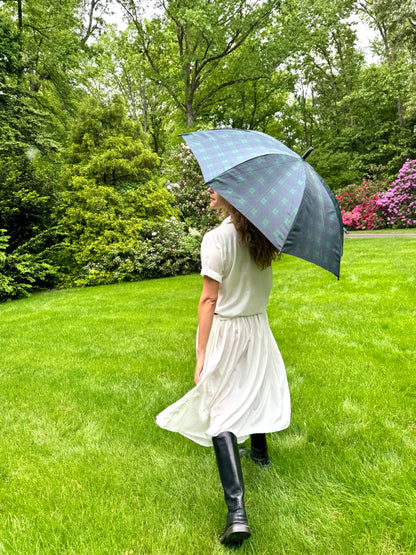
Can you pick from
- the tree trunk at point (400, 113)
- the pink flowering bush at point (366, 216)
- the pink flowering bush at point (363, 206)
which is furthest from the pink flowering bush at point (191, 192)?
the tree trunk at point (400, 113)

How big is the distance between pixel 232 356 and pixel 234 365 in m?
0.05

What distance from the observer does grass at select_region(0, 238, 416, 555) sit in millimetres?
1667

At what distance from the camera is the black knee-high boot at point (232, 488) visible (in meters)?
1.51

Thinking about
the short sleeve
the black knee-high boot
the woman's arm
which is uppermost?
the short sleeve

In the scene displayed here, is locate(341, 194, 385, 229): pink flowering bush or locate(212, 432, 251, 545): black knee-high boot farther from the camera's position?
locate(341, 194, 385, 229): pink flowering bush

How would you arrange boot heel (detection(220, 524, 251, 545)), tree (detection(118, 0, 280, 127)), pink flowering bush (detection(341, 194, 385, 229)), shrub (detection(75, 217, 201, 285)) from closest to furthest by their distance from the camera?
boot heel (detection(220, 524, 251, 545)), shrub (detection(75, 217, 201, 285)), tree (detection(118, 0, 280, 127)), pink flowering bush (detection(341, 194, 385, 229))

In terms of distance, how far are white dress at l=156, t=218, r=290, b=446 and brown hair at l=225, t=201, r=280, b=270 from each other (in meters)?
0.03

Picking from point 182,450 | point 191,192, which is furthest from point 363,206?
point 182,450

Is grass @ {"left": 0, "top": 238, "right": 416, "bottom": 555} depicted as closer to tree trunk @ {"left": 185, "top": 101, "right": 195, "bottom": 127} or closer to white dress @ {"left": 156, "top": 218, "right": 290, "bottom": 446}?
white dress @ {"left": 156, "top": 218, "right": 290, "bottom": 446}

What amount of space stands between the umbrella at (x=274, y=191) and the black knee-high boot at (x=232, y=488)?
1026 mm

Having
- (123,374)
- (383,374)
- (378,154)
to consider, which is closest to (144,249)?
(123,374)

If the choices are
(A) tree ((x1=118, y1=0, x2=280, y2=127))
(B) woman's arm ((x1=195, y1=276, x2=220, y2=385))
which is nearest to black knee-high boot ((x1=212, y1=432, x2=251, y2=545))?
(B) woman's arm ((x1=195, y1=276, x2=220, y2=385))

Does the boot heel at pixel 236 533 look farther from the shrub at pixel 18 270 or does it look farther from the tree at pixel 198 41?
the tree at pixel 198 41

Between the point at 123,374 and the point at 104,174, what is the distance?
365 inches
